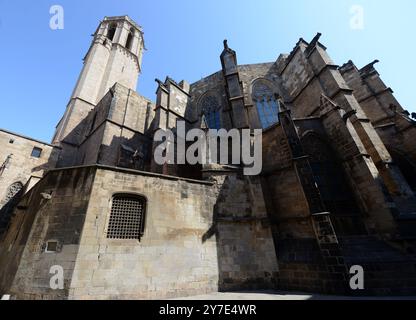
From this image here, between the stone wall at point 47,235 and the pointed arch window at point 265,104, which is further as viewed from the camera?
the pointed arch window at point 265,104

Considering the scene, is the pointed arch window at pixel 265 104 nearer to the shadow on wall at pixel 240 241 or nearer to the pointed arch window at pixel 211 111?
the pointed arch window at pixel 211 111

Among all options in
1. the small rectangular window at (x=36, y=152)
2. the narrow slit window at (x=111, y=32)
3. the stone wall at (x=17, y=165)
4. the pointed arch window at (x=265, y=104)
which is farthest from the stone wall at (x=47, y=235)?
the narrow slit window at (x=111, y=32)

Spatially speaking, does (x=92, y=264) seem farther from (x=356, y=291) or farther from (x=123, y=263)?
(x=356, y=291)

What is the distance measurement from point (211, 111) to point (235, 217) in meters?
11.7

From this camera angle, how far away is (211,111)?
17.1 m

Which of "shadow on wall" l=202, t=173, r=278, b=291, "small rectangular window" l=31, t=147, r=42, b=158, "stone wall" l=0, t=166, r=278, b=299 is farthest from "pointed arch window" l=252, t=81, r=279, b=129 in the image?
"small rectangular window" l=31, t=147, r=42, b=158

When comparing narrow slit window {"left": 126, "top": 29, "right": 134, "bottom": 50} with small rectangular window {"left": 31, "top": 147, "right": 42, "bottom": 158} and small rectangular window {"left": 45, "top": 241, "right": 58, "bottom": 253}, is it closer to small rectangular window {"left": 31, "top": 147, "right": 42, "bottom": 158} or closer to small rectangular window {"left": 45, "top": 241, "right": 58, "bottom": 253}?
small rectangular window {"left": 31, "top": 147, "right": 42, "bottom": 158}

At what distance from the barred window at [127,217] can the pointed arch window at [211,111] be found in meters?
10.7

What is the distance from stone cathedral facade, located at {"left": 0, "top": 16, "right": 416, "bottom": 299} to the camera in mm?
5562

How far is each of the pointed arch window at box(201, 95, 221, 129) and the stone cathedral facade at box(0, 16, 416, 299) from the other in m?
4.02

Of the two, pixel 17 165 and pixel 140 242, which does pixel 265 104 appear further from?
pixel 17 165

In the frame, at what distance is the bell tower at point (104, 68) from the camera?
18.8 metres

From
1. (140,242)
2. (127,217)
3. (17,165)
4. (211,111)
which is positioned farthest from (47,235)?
(211,111)
